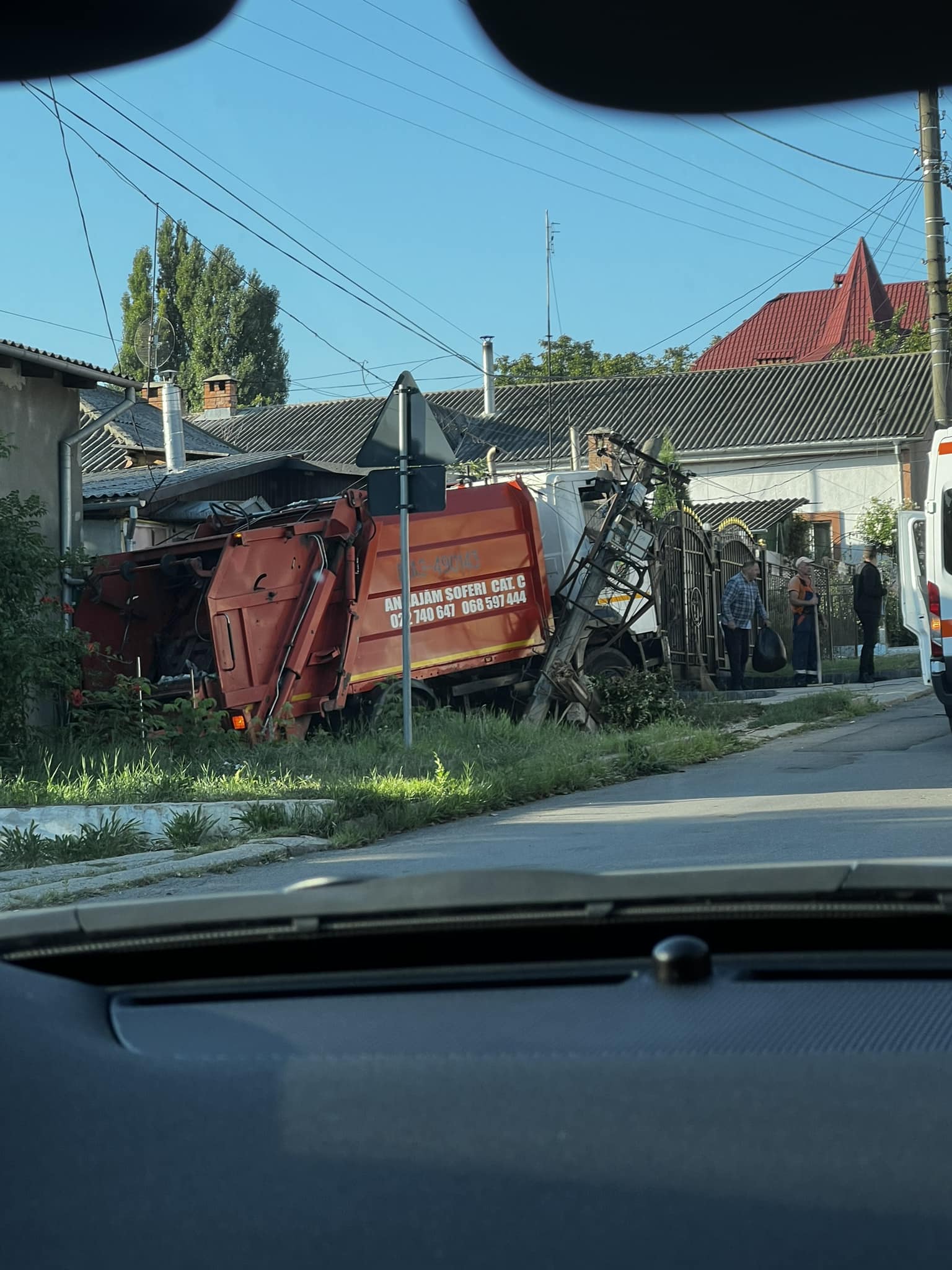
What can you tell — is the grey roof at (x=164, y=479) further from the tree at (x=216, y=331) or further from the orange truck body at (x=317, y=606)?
the tree at (x=216, y=331)

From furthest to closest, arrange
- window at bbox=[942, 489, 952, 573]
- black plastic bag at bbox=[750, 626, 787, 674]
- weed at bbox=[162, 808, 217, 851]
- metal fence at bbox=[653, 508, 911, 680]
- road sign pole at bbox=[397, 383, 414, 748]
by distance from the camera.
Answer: black plastic bag at bbox=[750, 626, 787, 674]
metal fence at bbox=[653, 508, 911, 680]
window at bbox=[942, 489, 952, 573]
road sign pole at bbox=[397, 383, 414, 748]
weed at bbox=[162, 808, 217, 851]

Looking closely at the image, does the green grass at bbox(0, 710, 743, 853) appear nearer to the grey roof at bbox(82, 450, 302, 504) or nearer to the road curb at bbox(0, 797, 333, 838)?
the road curb at bbox(0, 797, 333, 838)

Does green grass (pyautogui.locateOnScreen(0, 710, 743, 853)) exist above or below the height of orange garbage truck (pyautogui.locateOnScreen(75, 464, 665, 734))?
below

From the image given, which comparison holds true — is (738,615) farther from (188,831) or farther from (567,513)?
(188,831)

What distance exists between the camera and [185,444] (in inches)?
1184

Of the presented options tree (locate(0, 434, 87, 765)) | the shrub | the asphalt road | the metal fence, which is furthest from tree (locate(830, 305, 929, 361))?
tree (locate(0, 434, 87, 765))

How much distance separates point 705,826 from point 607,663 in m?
7.70

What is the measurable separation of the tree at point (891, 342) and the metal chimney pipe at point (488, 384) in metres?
14.2

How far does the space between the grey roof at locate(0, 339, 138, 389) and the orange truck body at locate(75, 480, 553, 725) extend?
8.33 feet

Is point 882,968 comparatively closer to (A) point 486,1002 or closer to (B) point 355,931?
(A) point 486,1002

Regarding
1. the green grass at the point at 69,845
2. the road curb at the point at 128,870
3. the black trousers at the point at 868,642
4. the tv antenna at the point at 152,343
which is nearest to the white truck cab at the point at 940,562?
the road curb at the point at 128,870

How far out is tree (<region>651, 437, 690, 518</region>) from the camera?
1845 centimetres

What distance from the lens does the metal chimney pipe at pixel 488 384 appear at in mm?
48312

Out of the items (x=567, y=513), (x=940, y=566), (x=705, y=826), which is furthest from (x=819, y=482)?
(x=705, y=826)
